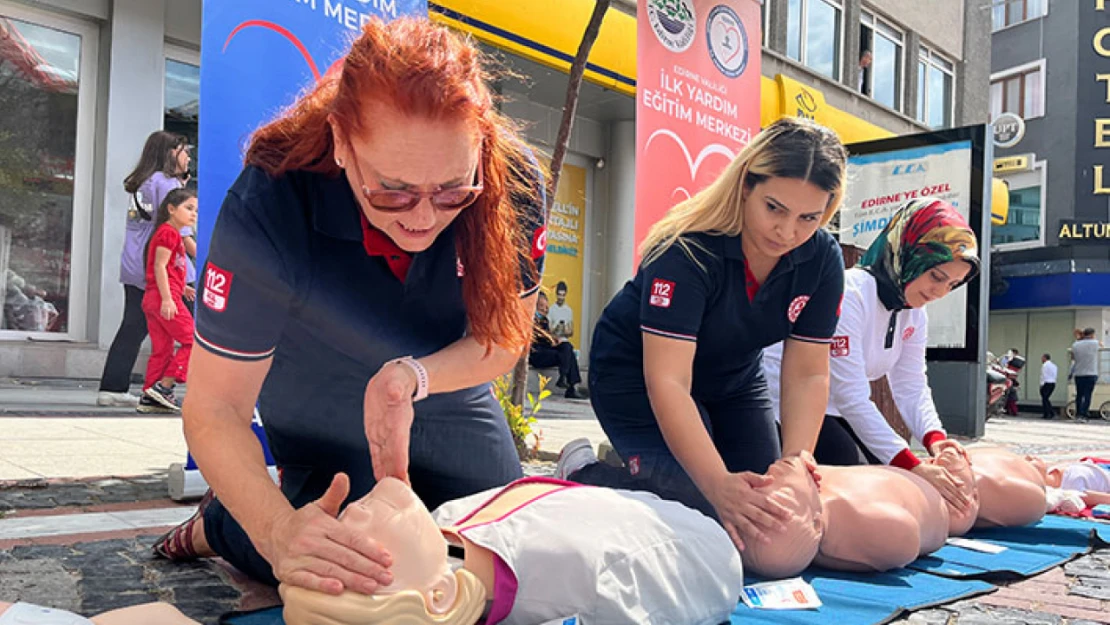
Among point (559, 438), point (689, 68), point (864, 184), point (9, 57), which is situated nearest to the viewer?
point (689, 68)

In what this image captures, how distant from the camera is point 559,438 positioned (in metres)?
6.31

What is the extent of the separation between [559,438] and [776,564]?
3905 millimetres

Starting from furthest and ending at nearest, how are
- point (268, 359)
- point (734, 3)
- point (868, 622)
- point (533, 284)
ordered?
1. point (734, 3)
2. point (533, 284)
3. point (868, 622)
4. point (268, 359)

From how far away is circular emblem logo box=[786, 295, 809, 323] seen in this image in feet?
9.45

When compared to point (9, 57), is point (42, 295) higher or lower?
lower

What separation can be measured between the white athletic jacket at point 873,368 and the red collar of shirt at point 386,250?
171cm

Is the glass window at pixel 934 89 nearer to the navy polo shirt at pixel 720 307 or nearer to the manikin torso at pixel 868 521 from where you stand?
the navy polo shirt at pixel 720 307

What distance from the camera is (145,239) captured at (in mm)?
6070

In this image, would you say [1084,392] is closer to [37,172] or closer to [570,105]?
[570,105]

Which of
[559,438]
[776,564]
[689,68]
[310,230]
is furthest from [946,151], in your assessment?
[310,230]

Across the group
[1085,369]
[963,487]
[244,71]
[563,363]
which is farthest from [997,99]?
[244,71]

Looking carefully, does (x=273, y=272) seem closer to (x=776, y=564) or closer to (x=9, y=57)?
(x=776, y=564)

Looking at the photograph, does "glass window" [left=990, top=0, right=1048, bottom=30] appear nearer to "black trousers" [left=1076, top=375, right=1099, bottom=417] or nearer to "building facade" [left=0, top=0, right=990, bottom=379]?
"black trousers" [left=1076, top=375, right=1099, bottom=417]

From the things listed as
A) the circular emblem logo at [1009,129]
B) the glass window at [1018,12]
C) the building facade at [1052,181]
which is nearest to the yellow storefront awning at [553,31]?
the circular emblem logo at [1009,129]
